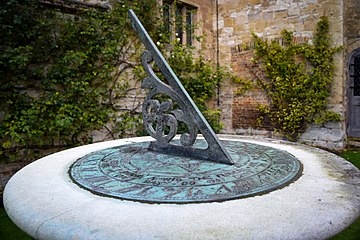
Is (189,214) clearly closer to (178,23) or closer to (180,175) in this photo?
(180,175)

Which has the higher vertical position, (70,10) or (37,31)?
(70,10)

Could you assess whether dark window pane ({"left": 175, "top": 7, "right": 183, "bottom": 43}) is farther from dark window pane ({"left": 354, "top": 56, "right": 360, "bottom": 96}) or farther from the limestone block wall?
dark window pane ({"left": 354, "top": 56, "right": 360, "bottom": 96})

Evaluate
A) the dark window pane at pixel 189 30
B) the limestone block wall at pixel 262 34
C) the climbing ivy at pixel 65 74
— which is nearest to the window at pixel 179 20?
the dark window pane at pixel 189 30

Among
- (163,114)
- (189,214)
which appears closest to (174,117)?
(163,114)

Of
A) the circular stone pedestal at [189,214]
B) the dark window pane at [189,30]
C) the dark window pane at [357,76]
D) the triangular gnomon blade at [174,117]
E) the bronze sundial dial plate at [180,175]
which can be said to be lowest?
the circular stone pedestal at [189,214]

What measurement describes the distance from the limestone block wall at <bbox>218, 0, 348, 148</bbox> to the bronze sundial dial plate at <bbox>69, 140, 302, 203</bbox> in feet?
13.3

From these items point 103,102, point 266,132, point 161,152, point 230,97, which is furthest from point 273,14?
point 161,152

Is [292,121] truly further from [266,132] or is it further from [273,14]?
[273,14]

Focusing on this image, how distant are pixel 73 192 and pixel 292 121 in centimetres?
535

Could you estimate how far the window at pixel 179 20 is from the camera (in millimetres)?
5922

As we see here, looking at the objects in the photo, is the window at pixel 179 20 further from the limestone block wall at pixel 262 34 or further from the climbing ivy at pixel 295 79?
the climbing ivy at pixel 295 79

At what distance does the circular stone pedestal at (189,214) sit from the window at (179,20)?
15.7ft

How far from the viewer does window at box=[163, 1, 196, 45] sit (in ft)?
19.4

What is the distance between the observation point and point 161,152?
7.21 ft
